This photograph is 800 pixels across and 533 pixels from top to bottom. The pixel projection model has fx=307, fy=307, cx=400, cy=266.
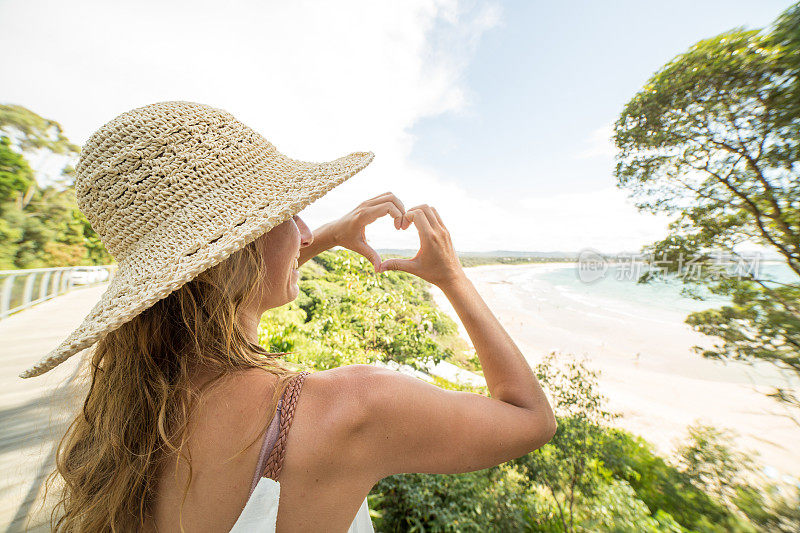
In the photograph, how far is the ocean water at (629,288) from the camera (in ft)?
6.80

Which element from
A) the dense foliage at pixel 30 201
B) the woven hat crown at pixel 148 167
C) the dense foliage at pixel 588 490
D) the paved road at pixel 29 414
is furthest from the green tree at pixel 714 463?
the dense foliage at pixel 30 201

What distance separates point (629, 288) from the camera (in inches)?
712

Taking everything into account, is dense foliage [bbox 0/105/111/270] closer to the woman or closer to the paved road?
the paved road

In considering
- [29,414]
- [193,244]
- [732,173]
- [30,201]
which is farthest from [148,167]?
[30,201]

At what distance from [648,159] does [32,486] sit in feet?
19.8

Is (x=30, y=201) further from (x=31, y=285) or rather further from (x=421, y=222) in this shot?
(x=421, y=222)

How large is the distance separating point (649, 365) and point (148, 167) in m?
15.8

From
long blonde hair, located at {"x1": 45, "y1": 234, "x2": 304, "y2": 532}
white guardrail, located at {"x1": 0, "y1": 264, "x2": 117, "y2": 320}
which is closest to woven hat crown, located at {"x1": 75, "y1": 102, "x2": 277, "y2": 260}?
long blonde hair, located at {"x1": 45, "y1": 234, "x2": 304, "y2": 532}

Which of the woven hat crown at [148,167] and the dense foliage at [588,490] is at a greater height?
the woven hat crown at [148,167]

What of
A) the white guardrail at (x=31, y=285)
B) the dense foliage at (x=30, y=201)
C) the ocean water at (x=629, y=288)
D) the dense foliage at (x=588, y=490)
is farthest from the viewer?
the dense foliage at (x=30, y=201)

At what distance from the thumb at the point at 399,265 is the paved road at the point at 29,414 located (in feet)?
4.37

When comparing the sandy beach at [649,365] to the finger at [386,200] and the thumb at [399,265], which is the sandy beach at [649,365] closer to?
the thumb at [399,265]

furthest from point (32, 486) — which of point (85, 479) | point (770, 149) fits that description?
point (770, 149)

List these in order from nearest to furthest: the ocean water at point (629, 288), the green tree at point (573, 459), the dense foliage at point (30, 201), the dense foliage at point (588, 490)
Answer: the dense foliage at point (588, 490) → the ocean water at point (629, 288) → the green tree at point (573, 459) → the dense foliage at point (30, 201)
